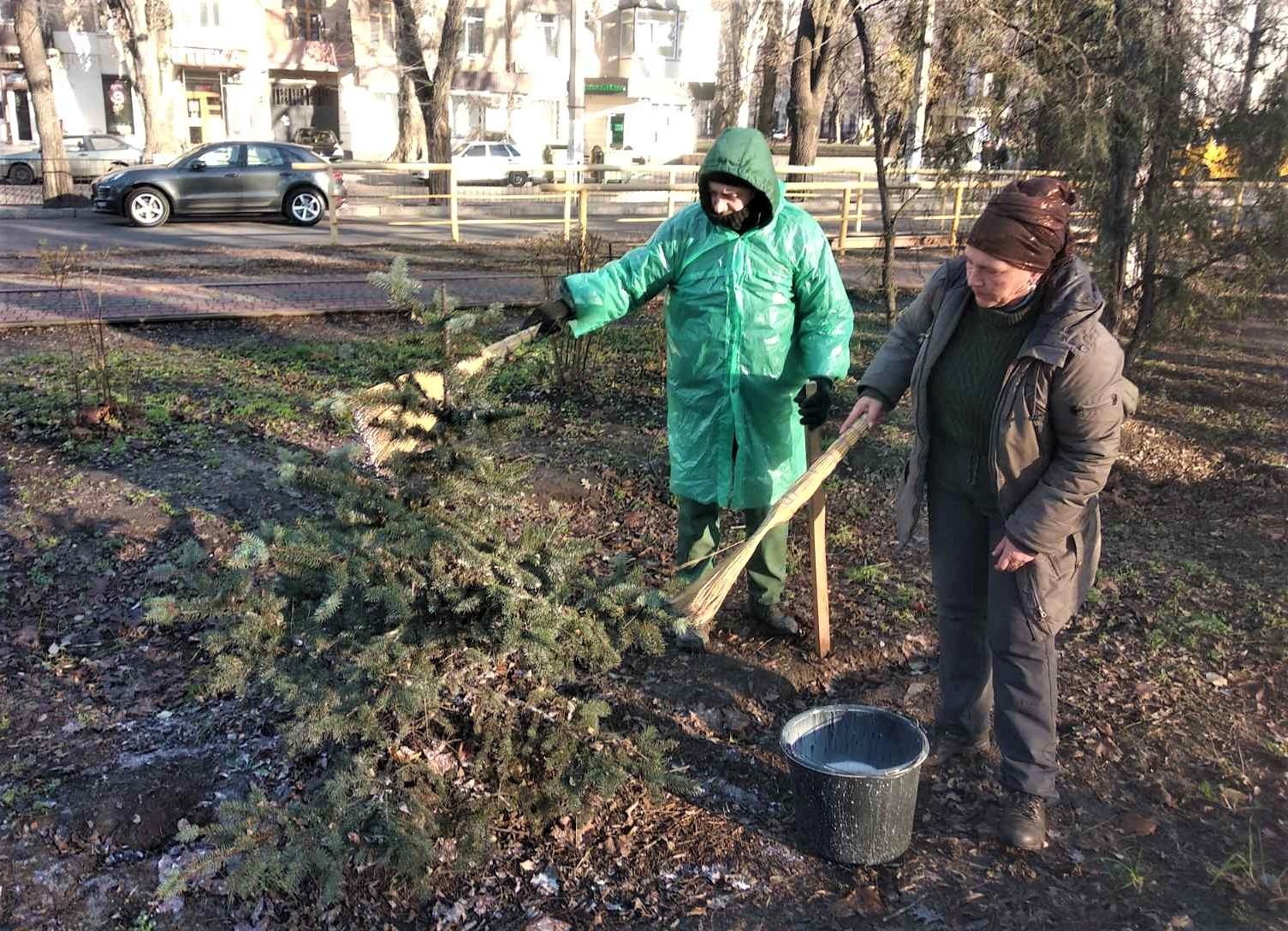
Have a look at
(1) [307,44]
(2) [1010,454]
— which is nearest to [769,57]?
(2) [1010,454]

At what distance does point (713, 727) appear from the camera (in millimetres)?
3441

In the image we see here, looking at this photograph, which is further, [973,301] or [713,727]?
[713,727]

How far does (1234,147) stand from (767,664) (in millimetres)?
4060

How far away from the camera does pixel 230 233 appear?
1600 centimetres

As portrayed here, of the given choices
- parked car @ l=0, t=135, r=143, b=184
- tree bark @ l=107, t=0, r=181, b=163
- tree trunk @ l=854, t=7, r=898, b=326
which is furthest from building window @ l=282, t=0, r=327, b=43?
tree trunk @ l=854, t=7, r=898, b=326

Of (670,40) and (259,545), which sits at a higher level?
(670,40)

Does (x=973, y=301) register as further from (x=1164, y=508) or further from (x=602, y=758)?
(x=1164, y=508)

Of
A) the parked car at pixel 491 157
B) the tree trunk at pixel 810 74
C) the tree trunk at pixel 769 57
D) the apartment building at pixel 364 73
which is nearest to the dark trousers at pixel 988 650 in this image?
the tree trunk at pixel 810 74

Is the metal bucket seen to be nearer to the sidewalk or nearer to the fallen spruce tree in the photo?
the fallen spruce tree

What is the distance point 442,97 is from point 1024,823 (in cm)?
2053

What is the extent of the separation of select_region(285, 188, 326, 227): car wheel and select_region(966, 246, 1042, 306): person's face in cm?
1665

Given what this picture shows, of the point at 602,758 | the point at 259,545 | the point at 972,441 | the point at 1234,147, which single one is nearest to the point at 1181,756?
the point at 972,441

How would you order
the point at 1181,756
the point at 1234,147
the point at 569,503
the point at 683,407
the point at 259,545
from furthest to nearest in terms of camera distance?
1. the point at 1234,147
2. the point at 569,503
3. the point at 683,407
4. the point at 1181,756
5. the point at 259,545

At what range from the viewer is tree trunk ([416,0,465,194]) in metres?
20.6
